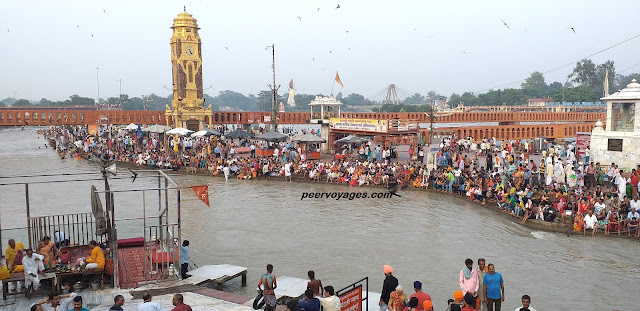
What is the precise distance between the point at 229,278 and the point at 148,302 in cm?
380

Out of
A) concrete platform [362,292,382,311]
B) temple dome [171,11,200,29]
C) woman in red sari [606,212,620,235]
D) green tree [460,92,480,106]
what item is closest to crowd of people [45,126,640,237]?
woman in red sari [606,212,620,235]

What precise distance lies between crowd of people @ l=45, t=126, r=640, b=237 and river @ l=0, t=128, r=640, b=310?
746mm

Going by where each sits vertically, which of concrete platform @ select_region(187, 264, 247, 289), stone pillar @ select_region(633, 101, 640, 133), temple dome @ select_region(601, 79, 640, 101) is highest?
temple dome @ select_region(601, 79, 640, 101)

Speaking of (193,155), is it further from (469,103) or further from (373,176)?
(469,103)

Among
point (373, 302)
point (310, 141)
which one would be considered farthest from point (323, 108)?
point (373, 302)

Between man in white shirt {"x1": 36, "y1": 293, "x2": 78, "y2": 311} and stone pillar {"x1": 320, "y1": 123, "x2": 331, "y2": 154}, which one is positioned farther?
stone pillar {"x1": 320, "y1": 123, "x2": 331, "y2": 154}

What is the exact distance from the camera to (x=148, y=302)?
753 centimetres

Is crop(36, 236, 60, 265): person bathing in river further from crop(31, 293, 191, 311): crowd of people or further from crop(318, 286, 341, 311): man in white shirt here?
crop(318, 286, 341, 311): man in white shirt

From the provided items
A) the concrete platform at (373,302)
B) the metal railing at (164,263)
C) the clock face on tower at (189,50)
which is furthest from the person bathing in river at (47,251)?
the clock face on tower at (189,50)

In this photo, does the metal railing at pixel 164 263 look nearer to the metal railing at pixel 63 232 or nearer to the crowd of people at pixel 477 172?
the metal railing at pixel 63 232

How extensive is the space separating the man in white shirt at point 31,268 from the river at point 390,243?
12.3 ft

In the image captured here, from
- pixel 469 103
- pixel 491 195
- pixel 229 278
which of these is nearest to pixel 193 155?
pixel 491 195

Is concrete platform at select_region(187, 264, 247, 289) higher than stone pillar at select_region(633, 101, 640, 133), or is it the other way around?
stone pillar at select_region(633, 101, 640, 133)

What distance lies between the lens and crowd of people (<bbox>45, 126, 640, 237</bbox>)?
16.5 metres
